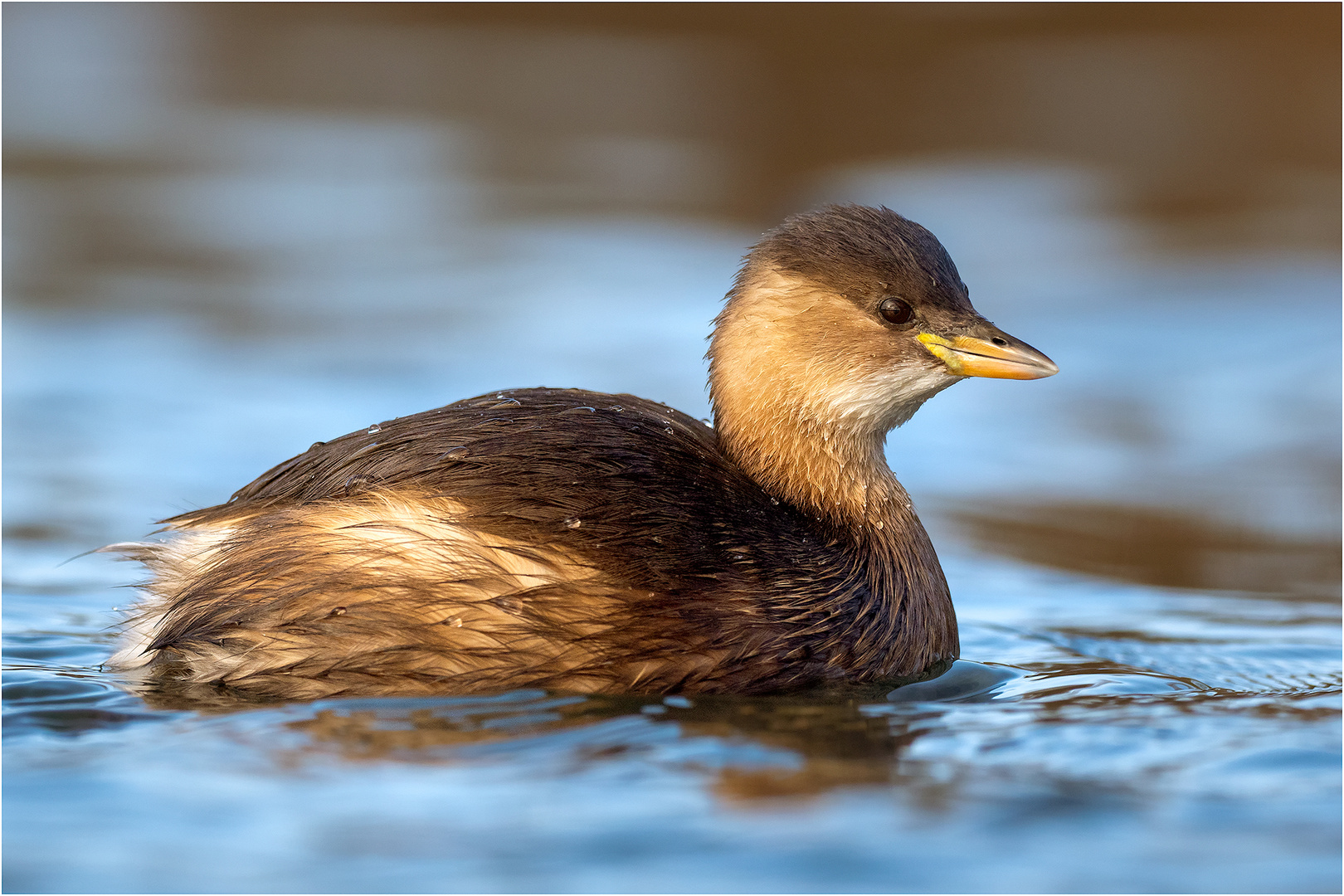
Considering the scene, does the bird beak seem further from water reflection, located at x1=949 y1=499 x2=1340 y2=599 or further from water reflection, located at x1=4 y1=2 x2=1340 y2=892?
water reflection, located at x1=949 y1=499 x2=1340 y2=599

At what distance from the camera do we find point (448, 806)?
15.0 ft

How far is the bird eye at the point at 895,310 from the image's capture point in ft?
20.7

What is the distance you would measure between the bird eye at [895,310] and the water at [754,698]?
50.6 inches

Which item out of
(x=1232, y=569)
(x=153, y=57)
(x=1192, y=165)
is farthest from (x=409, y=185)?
(x=1232, y=569)

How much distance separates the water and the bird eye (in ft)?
4.22

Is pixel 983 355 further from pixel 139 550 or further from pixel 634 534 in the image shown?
pixel 139 550

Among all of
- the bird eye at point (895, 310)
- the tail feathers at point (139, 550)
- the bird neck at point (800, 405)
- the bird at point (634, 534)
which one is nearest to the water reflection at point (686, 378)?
the bird at point (634, 534)

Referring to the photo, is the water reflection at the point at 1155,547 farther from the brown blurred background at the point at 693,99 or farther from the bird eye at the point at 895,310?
the brown blurred background at the point at 693,99

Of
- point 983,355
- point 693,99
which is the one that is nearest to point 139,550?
point 983,355

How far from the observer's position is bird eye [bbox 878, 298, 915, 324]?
6305 millimetres

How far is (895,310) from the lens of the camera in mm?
6309

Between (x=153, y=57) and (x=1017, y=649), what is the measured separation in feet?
45.0

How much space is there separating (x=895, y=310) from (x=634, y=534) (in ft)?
4.69

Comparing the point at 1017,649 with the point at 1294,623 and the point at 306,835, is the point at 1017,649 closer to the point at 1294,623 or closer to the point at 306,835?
the point at 1294,623
